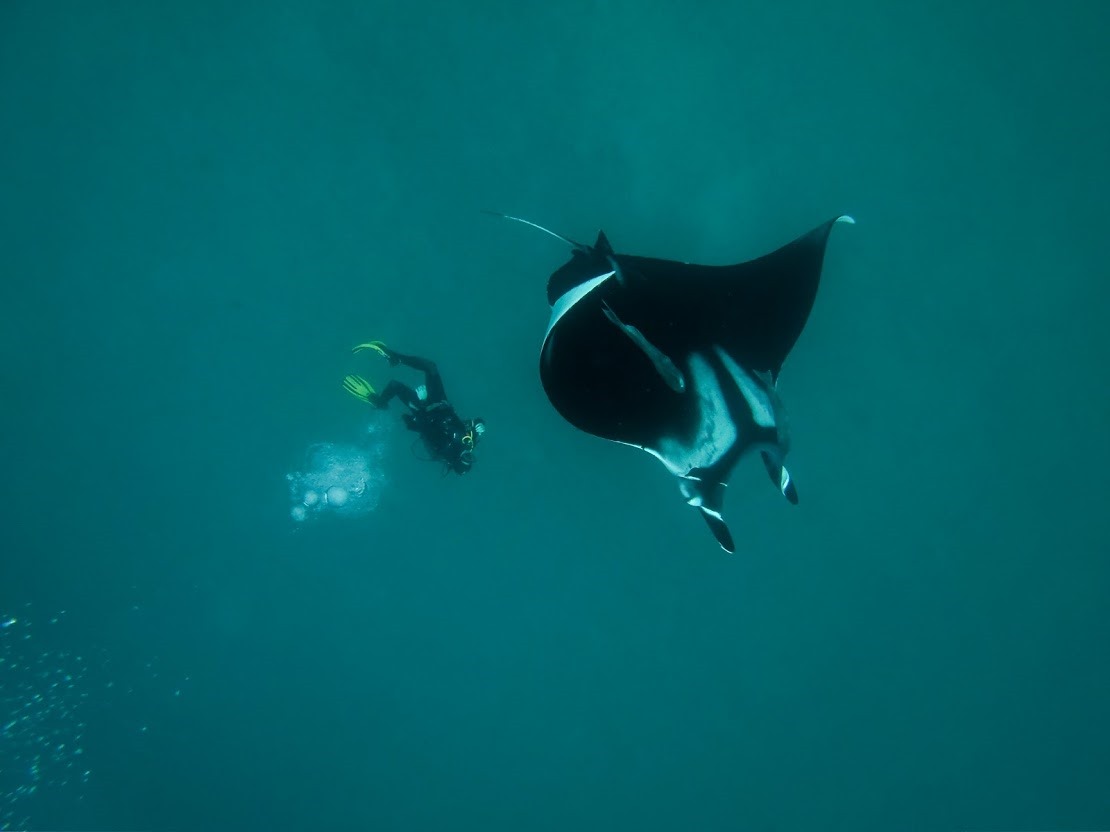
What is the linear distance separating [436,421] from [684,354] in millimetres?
5283

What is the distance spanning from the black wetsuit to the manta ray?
5021 millimetres

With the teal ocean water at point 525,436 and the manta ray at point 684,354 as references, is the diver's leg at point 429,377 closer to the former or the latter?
the teal ocean water at point 525,436

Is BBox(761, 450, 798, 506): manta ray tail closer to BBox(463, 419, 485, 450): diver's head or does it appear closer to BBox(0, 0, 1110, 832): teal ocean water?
BBox(463, 419, 485, 450): diver's head

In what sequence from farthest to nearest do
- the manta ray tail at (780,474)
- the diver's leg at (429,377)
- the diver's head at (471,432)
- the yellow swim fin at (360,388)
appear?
the yellow swim fin at (360,388), the diver's leg at (429,377), the diver's head at (471,432), the manta ray tail at (780,474)

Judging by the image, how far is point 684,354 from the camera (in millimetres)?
2074

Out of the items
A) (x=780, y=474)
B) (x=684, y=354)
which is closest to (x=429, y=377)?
(x=684, y=354)

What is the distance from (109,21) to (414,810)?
18732 millimetres

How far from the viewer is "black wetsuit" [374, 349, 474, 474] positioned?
23.0 feet

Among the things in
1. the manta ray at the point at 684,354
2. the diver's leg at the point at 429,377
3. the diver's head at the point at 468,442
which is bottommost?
the manta ray at the point at 684,354

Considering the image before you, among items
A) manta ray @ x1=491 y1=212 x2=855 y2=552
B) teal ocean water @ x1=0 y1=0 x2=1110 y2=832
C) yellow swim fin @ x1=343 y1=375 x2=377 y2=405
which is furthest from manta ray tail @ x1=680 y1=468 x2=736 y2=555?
teal ocean water @ x1=0 y1=0 x2=1110 y2=832

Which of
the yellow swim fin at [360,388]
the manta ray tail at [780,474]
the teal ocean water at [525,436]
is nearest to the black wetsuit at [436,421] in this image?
the yellow swim fin at [360,388]

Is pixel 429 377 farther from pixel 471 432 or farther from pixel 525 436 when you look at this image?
pixel 525 436

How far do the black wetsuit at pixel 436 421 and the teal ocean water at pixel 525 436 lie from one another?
0.79 meters

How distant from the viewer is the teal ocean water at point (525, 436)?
8.87 metres
